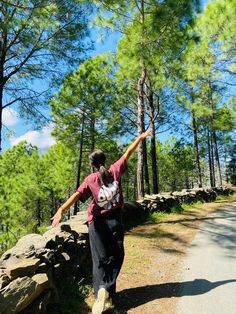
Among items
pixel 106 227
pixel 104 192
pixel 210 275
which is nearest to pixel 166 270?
pixel 210 275

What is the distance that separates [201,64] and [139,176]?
531 cm

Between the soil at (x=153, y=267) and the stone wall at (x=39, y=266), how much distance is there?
597 mm

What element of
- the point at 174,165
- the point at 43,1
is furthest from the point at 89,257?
the point at 174,165

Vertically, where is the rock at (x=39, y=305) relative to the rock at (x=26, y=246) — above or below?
below

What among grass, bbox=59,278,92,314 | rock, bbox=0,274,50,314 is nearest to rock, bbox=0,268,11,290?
rock, bbox=0,274,50,314

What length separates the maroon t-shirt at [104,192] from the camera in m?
4.02

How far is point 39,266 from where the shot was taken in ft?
12.3

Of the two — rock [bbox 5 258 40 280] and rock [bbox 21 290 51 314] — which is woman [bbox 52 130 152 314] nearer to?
rock [bbox 5 258 40 280]

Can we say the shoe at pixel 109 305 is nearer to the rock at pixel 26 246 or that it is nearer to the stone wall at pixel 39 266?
the stone wall at pixel 39 266

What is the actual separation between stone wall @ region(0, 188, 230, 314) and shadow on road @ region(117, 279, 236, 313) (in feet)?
2.66

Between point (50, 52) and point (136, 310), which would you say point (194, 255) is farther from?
point (50, 52)

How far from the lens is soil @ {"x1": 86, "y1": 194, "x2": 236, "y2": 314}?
Answer: 4.13 m

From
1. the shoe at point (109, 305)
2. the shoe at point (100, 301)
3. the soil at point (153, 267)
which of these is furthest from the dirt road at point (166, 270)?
the shoe at point (100, 301)

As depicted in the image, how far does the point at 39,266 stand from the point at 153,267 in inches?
94.8
